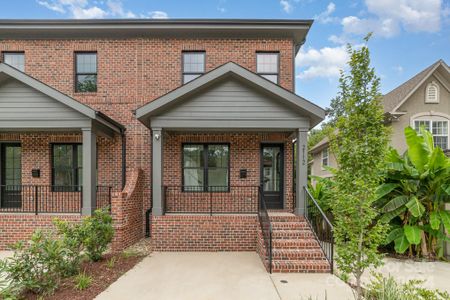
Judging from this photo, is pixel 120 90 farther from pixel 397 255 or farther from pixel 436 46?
pixel 436 46

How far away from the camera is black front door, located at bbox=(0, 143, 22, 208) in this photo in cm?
918

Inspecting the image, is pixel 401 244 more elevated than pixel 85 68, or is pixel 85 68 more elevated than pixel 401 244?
pixel 85 68

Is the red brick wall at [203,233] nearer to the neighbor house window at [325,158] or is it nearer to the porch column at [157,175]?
the porch column at [157,175]

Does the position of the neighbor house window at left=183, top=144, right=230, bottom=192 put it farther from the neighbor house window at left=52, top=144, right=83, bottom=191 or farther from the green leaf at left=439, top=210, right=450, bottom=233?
the green leaf at left=439, top=210, right=450, bottom=233

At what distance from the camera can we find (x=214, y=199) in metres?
8.91

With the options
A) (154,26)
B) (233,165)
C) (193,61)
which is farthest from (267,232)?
(154,26)

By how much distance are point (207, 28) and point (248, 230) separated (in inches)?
279

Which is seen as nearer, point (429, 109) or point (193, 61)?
point (193, 61)

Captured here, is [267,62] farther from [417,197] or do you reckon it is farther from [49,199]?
[49,199]

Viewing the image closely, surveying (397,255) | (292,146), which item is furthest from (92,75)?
(397,255)

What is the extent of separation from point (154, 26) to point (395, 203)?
949cm

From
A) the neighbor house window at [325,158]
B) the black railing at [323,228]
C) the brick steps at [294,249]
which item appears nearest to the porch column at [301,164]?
the black railing at [323,228]

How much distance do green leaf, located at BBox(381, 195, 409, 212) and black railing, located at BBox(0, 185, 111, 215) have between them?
28.1 ft

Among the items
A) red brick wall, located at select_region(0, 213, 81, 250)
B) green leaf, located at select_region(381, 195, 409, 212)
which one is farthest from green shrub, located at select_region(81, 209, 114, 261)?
green leaf, located at select_region(381, 195, 409, 212)
